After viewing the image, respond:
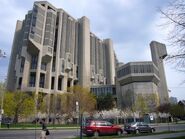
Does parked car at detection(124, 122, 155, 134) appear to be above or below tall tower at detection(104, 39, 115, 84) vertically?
below

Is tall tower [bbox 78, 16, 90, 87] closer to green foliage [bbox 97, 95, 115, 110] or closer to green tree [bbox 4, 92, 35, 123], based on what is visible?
green foliage [bbox 97, 95, 115, 110]

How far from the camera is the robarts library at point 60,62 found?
101250 mm

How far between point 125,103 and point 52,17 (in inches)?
2030

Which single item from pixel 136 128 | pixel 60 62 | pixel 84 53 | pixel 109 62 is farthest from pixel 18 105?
pixel 109 62

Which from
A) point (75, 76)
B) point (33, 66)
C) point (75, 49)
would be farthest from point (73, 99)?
point (75, 49)

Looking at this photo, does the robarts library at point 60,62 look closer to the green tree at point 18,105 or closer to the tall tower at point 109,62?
the tall tower at point 109,62

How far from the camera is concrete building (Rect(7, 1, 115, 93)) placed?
10062 cm

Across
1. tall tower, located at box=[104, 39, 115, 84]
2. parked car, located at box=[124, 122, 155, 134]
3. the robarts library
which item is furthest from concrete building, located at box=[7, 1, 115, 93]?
parked car, located at box=[124, 122, 155, 134]

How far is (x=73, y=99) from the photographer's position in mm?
78562

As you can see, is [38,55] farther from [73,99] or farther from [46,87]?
[73,99]

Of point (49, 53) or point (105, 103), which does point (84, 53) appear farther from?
point (105, 103)

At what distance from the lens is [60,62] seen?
4284 inches

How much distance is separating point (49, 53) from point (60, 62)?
8317 mm

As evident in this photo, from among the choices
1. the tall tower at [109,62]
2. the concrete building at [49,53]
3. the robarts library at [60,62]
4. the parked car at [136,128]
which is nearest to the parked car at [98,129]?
the parked car at [136,128]
